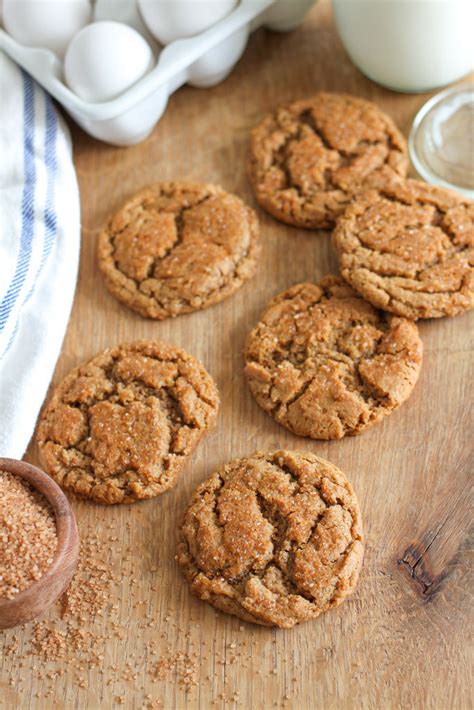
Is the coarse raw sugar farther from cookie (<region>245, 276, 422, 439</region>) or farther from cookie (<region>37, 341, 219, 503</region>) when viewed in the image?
cookie (<region>245, 276, 422, 439</region>)

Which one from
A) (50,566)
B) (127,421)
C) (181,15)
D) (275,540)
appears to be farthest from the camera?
(181,15)

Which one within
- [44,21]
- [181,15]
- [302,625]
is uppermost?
[44,21]

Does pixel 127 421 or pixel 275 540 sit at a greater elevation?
pixel 127 421

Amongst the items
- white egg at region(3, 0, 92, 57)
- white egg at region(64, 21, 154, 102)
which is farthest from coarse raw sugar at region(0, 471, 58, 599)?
white egg at region(3, 0, 92, 57)

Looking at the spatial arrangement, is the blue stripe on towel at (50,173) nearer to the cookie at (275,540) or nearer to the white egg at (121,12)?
the white egg at (121,12)

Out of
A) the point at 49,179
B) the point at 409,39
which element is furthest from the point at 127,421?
the point at 409,39

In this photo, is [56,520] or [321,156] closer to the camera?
[56,520]

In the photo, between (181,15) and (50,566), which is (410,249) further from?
(50,566)
